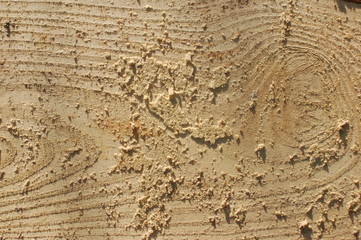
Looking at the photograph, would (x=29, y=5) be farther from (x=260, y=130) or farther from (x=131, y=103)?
(x=260, y=130)

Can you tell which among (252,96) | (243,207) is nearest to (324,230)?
(243,207)

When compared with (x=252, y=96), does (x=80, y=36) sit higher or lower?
higher

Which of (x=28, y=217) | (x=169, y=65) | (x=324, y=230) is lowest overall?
(x=324, y=230)

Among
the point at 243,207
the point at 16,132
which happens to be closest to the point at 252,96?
the point at 243,207

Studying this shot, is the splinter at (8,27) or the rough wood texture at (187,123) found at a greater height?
the splinter at (8,27)

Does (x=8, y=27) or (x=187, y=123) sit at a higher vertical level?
(x=8, y=27)

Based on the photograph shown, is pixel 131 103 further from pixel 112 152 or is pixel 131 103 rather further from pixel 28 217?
pixel 28 217

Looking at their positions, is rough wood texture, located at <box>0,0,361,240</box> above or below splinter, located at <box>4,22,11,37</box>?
below
